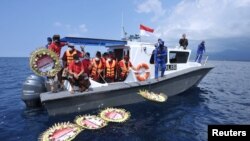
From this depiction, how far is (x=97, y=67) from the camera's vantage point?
372 inches

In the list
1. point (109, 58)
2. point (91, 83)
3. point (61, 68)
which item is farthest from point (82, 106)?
point (109, 58)

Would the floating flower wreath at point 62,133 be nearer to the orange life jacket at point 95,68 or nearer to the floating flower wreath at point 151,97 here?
the orange life jacket at point 95,68

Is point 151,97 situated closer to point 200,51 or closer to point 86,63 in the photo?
point 86,63

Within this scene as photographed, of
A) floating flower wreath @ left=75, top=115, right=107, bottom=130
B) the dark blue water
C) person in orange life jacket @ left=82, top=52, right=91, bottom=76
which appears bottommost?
the dark blue water

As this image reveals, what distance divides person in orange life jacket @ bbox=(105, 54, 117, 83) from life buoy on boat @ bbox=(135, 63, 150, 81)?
46.2 inches

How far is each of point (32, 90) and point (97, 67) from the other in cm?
269

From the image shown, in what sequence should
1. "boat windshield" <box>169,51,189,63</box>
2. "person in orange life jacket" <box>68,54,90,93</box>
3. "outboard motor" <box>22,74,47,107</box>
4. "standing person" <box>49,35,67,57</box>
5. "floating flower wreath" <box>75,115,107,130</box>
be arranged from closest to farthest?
"floating flower wreath" <box>75,115,107,130</box>, "person in orange life jacket" <box>68,54,90,93</box>, "standing person" <box>49,35,67,57</box>, "outboard motor" <box>22,74,47,107</box>, "boat windshield" <box>169,51,189,63</box>

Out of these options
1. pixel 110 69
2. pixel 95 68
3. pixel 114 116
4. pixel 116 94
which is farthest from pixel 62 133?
pixel 110 69

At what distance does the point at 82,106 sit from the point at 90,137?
2.08 meters

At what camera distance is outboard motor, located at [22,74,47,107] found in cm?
870

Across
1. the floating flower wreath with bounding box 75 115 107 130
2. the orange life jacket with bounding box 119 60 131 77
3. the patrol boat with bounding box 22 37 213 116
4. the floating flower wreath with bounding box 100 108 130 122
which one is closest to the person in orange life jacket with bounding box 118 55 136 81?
the orange life jacket with bounding box 119 60 131 77

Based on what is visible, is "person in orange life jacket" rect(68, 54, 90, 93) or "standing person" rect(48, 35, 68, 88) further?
"standing person" rect(48, 35, 68, 88)

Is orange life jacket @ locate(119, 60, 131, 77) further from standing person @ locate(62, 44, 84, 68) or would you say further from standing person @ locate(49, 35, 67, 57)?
standing person @ locate(49, 35, 67, 57)

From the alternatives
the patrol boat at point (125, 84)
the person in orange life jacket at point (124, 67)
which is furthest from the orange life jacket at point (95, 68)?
the person in orange life jacket at point (124, 67)
